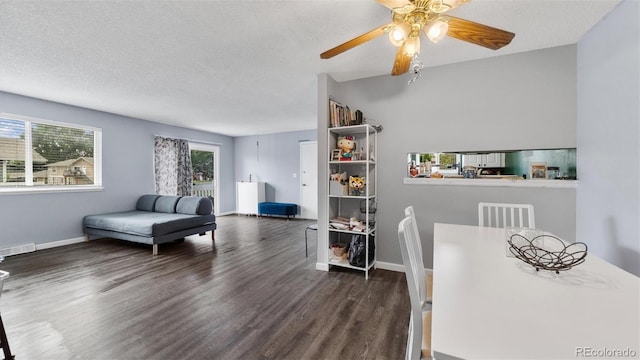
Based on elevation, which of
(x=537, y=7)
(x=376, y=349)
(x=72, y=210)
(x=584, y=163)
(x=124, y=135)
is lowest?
(x=376, y=349)

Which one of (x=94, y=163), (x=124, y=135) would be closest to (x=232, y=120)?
(x=124, y=135)

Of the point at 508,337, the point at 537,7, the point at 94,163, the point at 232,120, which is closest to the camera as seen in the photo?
the point at 508,337

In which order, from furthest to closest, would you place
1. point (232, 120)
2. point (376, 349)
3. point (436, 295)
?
point (232, 120)
point (376, 349)
point (436, 295)

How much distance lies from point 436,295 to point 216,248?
12.2 ft

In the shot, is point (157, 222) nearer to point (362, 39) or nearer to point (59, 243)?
point (59, 243)

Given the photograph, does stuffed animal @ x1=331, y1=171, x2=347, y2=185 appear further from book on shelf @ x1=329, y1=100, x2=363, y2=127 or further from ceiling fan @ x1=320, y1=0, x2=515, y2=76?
ceiling fan @ x1=320, y1=0, x2=515, y2=76

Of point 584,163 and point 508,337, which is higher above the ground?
point 584,163

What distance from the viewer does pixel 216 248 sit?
154 inches

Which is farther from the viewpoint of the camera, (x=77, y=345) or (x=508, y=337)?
(x=77, y=345)

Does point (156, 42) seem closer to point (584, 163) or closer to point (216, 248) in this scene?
point (216, 248)

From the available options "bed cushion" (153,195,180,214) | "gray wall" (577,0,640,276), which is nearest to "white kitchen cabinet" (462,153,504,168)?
"gray wall" (577,0,640,276)

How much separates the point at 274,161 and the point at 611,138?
613 cm

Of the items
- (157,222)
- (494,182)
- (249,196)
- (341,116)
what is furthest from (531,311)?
(249,196)

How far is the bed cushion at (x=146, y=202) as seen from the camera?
4715 millimetres
